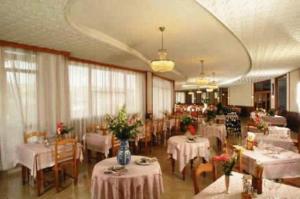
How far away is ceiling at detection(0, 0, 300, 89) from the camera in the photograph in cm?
342

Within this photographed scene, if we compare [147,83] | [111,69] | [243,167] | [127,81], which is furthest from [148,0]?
[147,83]

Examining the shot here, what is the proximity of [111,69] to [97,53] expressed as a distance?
230 cm

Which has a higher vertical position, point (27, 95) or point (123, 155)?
point (27, 95)

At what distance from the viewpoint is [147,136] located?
7086 mm

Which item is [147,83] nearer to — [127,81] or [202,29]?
[127,81]
